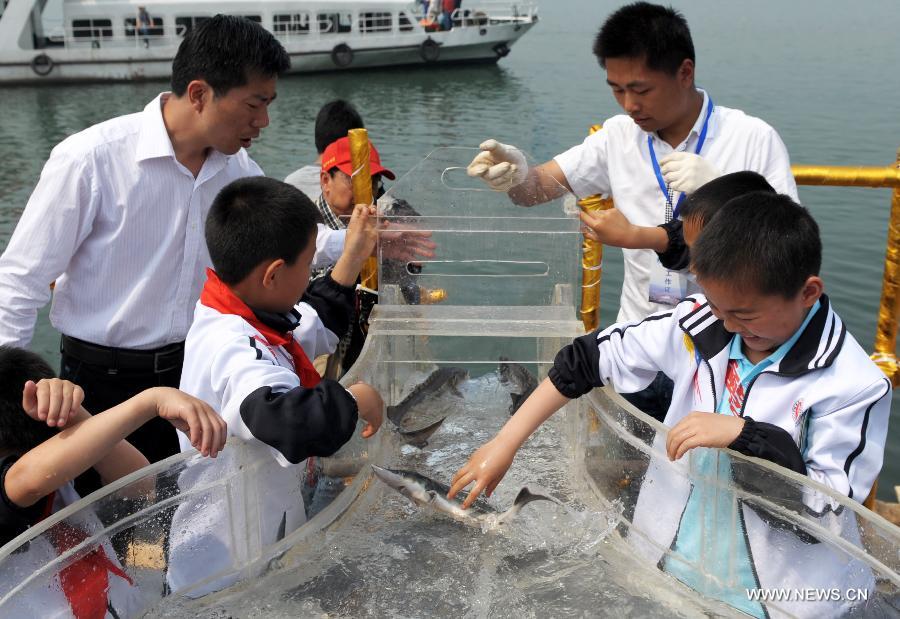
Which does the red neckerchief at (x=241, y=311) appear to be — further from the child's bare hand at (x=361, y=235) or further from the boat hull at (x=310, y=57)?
the boat hull at (x=310, y=57)

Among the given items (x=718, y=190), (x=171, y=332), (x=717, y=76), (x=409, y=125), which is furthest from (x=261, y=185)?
(x=717, y=76)

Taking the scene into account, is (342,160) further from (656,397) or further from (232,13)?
(232,13)

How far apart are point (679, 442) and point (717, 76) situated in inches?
881

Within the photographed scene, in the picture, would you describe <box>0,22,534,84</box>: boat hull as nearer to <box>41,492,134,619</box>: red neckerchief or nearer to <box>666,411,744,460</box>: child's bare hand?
<box>41,492,134,619</box>: red neckerchief

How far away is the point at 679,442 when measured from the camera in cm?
183

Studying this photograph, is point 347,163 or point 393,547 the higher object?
point 347,163

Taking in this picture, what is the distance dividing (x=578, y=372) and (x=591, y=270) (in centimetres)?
151

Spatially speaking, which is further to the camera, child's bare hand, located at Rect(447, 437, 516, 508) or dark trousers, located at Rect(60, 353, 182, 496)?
dark trousers, located at Rect(60, 353, 182, 496)

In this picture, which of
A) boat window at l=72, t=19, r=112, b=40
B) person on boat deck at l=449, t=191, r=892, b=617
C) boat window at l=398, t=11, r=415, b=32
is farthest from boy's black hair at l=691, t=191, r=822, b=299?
boat window at l=398, t=11, r=415, b=32

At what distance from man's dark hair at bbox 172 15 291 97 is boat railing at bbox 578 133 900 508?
1.37m

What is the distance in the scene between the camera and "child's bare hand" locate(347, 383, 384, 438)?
225 cm

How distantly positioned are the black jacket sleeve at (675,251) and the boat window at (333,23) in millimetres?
25742

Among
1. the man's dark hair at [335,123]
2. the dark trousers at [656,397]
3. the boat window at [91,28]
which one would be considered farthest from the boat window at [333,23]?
the dark trousers at [656,397]

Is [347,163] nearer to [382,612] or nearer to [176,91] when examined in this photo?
Answer: [176,91]
